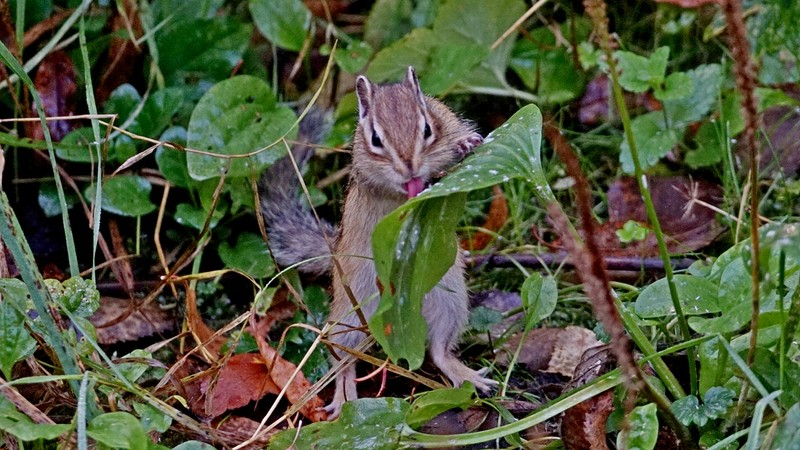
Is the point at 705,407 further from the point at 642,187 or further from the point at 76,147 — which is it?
the point at 76,147

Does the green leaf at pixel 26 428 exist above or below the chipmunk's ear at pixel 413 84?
below

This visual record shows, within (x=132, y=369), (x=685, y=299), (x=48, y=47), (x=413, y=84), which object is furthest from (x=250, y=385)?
(x=48, y=47)

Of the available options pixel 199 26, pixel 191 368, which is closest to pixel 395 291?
pixel 191 368

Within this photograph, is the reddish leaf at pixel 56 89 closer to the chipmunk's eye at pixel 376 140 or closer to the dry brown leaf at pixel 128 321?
the dry brown leaf at pixel 128 321

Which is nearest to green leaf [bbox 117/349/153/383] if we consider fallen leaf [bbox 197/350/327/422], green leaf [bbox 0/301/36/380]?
green leaf [bbox 0/301/36/380]

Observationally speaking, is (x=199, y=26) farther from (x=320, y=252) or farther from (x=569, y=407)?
(x=569, y=407)

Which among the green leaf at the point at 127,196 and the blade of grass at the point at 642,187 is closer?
the blade of grass at the point at 642,187

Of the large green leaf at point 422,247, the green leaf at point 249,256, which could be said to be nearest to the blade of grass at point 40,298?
the large green leaf at point 422,247
